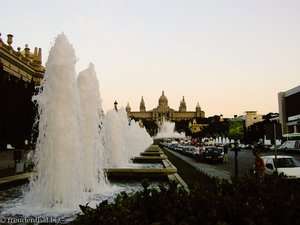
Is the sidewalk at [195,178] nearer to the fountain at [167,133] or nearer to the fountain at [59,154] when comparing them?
the fountain at [59,154]

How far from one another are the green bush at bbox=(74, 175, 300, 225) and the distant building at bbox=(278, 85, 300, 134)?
93293 millimetres

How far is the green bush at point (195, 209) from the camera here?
13.8ft

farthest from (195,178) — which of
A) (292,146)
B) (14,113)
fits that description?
(292,146)

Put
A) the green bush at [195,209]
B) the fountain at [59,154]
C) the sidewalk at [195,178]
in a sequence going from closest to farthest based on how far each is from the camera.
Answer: the green bush at [195,209] → the fountain at [59,154] → the sidewalk at [195,178]

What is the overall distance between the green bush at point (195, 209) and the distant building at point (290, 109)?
93293 mm

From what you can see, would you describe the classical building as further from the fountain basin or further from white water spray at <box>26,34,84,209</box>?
white water spray at <box>26,34,84,209</box>

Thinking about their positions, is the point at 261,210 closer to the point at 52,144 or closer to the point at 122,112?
the point at 52,144

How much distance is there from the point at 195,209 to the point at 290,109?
337ft

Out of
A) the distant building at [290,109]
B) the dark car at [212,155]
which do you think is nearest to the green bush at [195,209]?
the dark car at [212,155]

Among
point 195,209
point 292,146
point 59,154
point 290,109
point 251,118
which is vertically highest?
point 251,118

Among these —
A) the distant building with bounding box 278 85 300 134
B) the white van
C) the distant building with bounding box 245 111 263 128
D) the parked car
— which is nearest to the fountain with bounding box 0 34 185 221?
the parked car

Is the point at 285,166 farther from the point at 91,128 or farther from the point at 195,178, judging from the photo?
the point at 91,128

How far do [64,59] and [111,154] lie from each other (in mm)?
13491

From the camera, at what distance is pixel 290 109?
3981 inches
